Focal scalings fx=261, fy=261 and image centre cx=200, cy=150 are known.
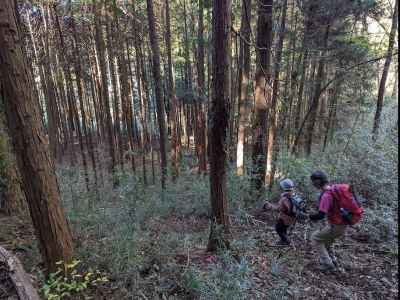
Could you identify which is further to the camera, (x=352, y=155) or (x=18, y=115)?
(x=352, y=155)

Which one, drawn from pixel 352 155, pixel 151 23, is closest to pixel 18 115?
pixel 151 23

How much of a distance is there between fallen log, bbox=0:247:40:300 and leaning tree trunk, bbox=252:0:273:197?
5.91 metres

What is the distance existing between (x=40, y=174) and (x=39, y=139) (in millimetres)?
386

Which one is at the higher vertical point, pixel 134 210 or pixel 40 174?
pixel 40 174

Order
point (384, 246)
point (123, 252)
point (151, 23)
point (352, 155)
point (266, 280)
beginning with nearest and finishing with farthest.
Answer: point (123, 252), point (266, 280), point (384, 246), point (352, 155), point (151, 23)

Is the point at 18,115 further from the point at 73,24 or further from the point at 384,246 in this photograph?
the point at 73,24

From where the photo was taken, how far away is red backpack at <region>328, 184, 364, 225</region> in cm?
421

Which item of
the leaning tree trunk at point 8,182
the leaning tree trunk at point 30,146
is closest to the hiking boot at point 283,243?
the leaning tree trunk at point 30,146

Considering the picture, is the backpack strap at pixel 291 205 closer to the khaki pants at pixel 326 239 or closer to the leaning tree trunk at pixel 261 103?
the khaki pants at pixel 326 239

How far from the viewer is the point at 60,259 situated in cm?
309

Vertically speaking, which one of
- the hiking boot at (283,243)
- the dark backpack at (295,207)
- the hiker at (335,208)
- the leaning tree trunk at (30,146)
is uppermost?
the leaning tree trunk at (30,146)

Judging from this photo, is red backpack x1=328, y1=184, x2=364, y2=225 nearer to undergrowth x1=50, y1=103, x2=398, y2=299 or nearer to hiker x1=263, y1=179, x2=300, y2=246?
hiker x1=263, y1=179, x2=300, y2=246

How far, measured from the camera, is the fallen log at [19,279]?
256 centimetres

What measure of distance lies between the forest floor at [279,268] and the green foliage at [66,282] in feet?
0.71
